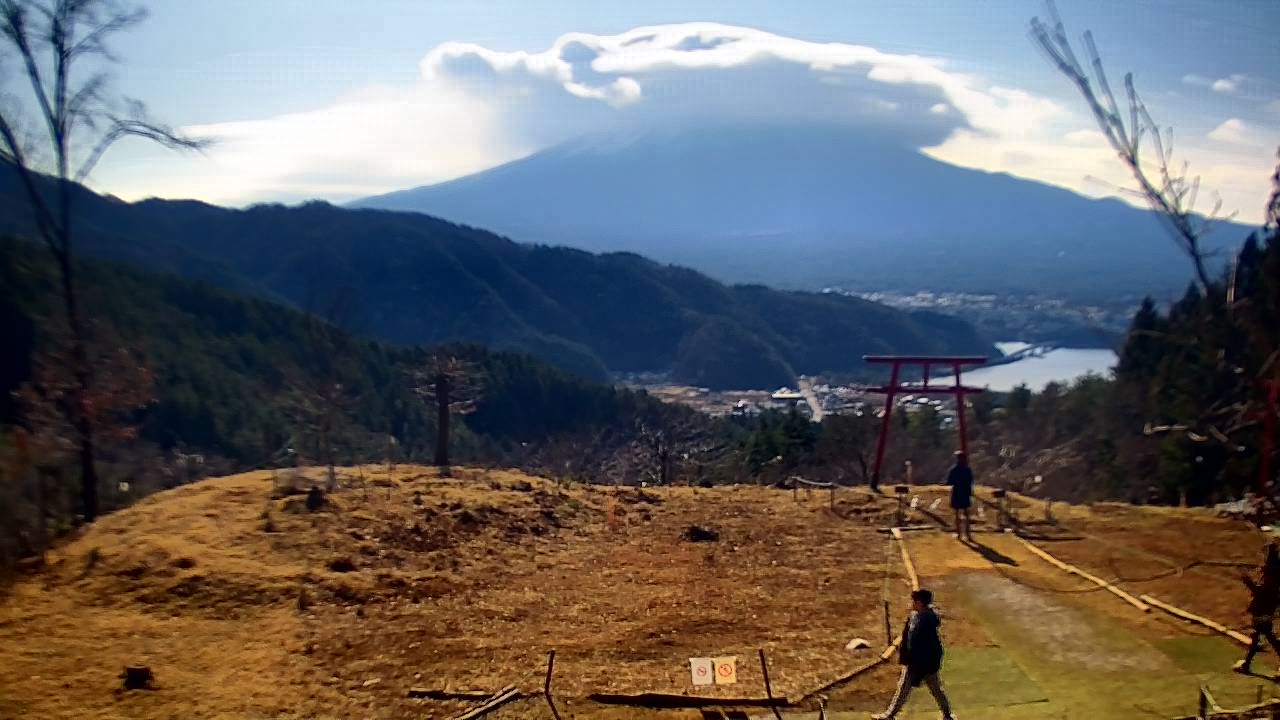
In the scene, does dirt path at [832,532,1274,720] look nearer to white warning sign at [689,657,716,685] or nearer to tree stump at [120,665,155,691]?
white warning sign at [689,657,716,685]

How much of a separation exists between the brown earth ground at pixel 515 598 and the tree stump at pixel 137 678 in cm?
9

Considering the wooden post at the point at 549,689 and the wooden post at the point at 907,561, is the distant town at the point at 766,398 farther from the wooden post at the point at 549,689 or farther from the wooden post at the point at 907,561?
the wooden post at the point at 549,689

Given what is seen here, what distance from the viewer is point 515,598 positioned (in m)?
11.1

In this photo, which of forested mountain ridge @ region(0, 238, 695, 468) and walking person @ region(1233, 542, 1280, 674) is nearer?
walking person @ region(1233, 542, 1280, 674)

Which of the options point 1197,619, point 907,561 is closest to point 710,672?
point 1197,619

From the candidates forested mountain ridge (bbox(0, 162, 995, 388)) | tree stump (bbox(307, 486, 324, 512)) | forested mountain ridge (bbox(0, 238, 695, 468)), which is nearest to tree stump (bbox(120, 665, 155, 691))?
tree stump (bbox(307, 486, 324, 512))

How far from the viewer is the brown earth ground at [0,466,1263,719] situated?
27.5 ft

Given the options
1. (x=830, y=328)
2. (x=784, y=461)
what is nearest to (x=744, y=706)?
(x=784, y=461)

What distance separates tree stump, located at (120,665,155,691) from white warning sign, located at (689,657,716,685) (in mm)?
4550

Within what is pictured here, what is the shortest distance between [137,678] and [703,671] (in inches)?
186

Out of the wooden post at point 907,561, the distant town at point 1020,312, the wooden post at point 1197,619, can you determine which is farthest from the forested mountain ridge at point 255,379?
the distant town at point 1020,312

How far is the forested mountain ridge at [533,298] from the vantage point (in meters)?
99.4

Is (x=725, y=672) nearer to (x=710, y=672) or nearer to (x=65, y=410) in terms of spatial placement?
(x=710, y=672)

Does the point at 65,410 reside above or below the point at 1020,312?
below
